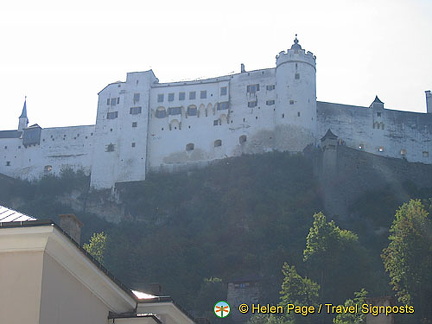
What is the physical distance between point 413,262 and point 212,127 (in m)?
31.4

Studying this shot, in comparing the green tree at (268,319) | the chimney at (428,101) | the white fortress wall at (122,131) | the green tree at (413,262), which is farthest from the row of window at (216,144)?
the green tree at (268,319)

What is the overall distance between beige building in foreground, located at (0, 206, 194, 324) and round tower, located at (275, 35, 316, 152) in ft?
178

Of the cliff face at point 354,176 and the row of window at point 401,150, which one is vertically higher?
the row of window at point 401,150

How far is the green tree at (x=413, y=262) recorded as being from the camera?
41.8 metres

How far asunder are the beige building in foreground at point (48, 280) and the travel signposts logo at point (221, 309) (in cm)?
2898

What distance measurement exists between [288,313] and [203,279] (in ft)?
35.1

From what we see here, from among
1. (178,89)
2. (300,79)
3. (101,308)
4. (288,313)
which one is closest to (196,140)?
(178,89)

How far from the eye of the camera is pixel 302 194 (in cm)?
6209

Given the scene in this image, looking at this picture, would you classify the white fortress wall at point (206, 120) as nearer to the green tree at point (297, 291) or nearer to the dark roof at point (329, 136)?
the dark roof at point (329, 136)

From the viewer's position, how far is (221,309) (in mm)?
43375

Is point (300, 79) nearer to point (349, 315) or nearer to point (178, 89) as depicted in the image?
point (178, 89)

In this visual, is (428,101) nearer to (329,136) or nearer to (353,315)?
(329,136)

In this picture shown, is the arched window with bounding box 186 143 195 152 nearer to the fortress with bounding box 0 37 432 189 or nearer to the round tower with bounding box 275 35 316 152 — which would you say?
the fortress with bounding box 0 37 432 189

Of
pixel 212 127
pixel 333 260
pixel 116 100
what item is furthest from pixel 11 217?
pixel 116 100
